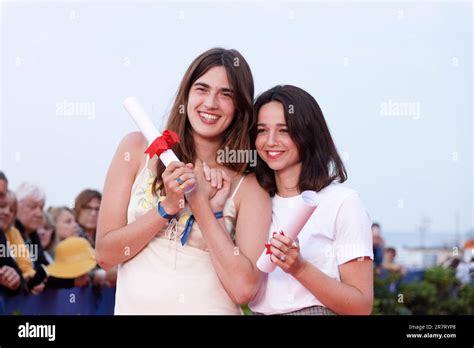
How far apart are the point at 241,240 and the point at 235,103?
0.45m

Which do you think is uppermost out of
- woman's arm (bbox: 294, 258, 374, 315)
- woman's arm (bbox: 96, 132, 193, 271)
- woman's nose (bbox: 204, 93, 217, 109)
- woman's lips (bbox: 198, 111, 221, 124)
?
woman's nose (bbox: 204, 93, 217, 109)

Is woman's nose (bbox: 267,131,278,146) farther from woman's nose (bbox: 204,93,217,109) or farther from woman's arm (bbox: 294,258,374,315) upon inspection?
woman's arm (bbox: 294,258,374,315)

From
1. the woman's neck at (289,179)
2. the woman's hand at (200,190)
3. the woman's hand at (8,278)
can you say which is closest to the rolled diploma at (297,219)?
the woman's neck at (289,179)

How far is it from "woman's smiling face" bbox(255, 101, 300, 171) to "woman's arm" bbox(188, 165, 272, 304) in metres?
0.12

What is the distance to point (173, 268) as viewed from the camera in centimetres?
250

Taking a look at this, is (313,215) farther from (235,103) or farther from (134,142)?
(134,142)

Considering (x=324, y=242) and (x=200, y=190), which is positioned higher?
(x=200, y=190)

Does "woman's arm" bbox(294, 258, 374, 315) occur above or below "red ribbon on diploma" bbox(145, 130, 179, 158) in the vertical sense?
below

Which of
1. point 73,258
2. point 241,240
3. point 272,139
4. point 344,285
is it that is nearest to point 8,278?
point 73,258

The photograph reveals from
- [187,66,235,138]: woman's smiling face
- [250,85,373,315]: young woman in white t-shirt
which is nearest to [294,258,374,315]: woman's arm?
[250,85,373,315]: young woman in white t-shirt

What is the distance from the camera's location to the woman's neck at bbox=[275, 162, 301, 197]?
260cm
